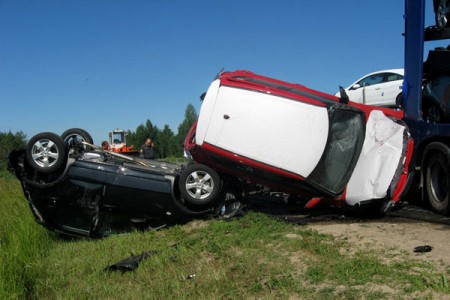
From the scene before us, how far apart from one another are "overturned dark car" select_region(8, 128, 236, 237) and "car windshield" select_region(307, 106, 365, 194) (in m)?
1.82

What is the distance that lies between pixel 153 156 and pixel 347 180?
8369mm

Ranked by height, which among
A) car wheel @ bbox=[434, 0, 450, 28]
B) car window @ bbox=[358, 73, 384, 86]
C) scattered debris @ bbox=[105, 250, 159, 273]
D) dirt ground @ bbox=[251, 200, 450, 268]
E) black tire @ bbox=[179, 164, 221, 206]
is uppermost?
car wheel @ bbox=[434, 0, 450, 28]

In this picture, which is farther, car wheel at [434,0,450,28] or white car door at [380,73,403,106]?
white car door at [380,73,403,106]

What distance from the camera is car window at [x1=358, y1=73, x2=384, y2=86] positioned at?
12422mm

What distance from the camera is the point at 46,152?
6434mm

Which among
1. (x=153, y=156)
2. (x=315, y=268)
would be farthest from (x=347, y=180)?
(x=153, y=156)

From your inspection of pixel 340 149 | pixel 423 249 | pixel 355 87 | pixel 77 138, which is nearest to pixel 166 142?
pixel 355 87

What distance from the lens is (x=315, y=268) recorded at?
4.56 m

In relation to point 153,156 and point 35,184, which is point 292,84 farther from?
point 153,156

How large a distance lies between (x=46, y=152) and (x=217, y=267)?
3053 millimetres

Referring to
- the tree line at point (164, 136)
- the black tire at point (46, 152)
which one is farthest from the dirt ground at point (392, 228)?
the tree line at point (164, 136)

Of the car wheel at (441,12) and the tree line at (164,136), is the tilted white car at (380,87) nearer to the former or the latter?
the car wheel at (441,12)

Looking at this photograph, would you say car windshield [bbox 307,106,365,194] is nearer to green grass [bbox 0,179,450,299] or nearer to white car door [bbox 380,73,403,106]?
green grass [bbox 0,179,450,299]

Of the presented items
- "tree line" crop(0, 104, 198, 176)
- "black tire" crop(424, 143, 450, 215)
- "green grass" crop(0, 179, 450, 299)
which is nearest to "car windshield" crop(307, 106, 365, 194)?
"green grass" crop(0, 179, 450, 299)
